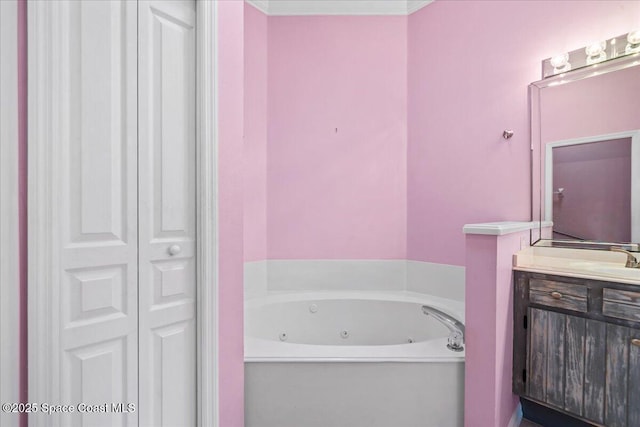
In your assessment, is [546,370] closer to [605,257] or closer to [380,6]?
[605,257]

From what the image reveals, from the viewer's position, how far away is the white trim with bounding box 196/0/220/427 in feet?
4.13

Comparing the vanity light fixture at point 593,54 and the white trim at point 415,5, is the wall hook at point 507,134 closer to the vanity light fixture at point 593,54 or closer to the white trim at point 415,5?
the vanity light fixture at point 593,54

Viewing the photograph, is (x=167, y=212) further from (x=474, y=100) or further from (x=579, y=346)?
(x=474, y=100)

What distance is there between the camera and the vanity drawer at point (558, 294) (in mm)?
1420

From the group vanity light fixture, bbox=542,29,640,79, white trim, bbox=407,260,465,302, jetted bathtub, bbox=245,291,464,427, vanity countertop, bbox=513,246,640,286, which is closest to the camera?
vanity countertop, bbox=513,246,640,286

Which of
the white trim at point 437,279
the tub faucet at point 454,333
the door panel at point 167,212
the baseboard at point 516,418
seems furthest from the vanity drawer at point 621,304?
the door panel at point 167,212

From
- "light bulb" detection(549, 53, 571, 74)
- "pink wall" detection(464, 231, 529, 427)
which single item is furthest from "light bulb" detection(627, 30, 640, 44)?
"pink wall" detection(464, 231, 529, 427)

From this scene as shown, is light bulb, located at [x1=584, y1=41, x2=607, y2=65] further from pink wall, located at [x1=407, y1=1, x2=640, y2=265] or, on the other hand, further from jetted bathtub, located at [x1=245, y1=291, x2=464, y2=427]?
jetted bathtub, located at [x1=245, y1=291, x2=464, y2=427]

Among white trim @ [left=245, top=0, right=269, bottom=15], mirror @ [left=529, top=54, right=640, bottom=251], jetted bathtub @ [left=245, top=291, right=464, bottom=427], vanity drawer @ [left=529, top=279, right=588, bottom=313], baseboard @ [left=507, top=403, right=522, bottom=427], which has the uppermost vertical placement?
white trim @ [left=245, top=0, right=269, bottom=15]

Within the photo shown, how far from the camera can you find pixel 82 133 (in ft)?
3.23

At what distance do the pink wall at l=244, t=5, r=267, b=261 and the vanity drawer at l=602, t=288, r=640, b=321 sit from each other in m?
2.12

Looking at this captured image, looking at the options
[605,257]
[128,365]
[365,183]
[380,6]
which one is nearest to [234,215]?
[128,365]

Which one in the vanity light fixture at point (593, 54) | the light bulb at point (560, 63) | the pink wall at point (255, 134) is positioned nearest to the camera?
the vanity light fixture at point (593, 54)

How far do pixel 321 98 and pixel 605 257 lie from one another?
215 cm
